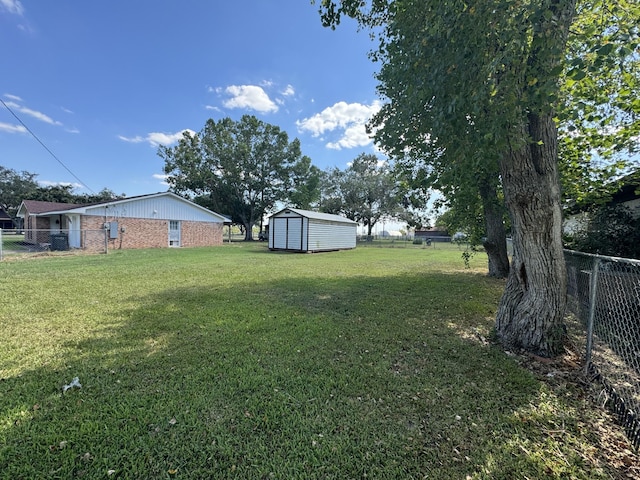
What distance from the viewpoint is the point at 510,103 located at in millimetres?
2719

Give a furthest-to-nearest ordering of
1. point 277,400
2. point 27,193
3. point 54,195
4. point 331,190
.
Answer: point 27,193 → point 54,195 → point 331,190 → point 277,400

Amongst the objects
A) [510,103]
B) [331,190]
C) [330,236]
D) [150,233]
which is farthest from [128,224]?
[331,190]

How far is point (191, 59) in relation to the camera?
15.1 metres

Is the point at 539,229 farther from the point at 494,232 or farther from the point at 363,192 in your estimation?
the point at 363,192

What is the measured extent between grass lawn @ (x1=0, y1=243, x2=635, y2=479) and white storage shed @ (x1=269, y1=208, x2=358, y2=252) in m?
12.8

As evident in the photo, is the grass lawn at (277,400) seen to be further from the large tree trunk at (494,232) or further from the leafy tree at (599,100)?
the large tree trunk at (494,232)

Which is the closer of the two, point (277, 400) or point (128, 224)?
point (277, 400)

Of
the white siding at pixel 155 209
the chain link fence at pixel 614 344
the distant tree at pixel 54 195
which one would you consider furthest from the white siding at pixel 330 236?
the distant tree at pixel 54 195

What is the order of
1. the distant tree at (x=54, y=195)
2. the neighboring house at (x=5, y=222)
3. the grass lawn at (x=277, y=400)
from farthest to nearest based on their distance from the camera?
the distant tree at (x=54, y=195) → the neighboring house at (x=5, y=222) → the grass lawn at (x=277, y=400)

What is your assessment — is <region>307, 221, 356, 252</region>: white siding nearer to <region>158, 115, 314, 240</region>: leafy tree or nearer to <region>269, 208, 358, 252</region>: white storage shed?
<region>269, 208, 358, 252</region>: white storage shed

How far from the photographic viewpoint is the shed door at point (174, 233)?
66.6ft

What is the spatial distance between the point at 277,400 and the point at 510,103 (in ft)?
11.8

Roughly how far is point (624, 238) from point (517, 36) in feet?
17.8

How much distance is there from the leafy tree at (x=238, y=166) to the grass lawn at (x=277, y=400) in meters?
29.2
